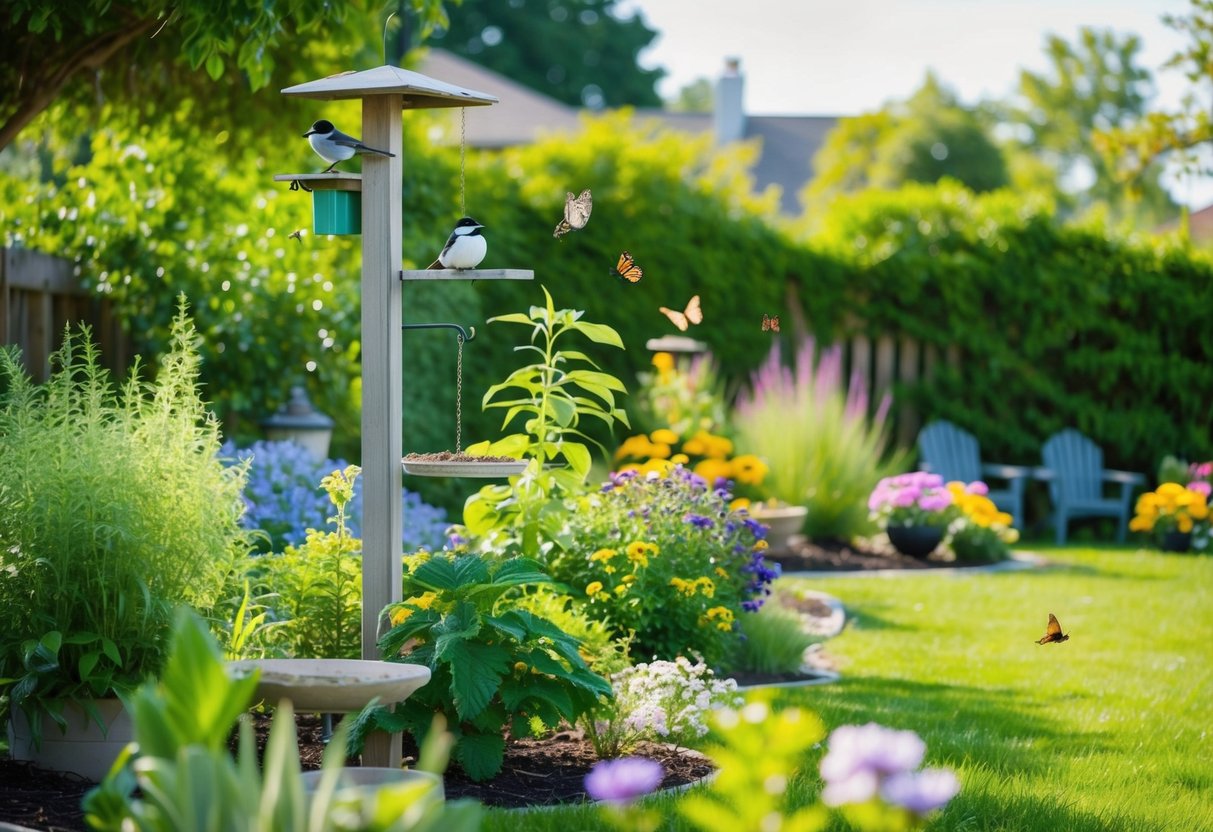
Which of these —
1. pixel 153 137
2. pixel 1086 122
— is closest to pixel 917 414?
pixel 153 137

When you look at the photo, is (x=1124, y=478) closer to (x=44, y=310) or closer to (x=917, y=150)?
(x=44, y=310)

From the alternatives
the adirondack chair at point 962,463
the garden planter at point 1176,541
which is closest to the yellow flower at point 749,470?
the adirondack chair at point 962,463

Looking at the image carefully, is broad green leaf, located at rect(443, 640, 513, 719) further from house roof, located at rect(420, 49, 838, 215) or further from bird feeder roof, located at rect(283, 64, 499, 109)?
house roof, located at rect(420, 49, 838, 215)

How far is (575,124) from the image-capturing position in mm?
24812

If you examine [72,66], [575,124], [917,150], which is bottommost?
[72,66]

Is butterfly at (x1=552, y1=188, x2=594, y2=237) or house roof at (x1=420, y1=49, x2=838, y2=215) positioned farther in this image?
house roof at (x1=420, y1=49, x2=838, y2=215)

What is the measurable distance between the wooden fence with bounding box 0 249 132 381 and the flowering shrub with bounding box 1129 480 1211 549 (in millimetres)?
7348

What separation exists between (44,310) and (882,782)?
225 inches

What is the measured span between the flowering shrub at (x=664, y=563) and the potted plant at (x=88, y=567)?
4.93 feet

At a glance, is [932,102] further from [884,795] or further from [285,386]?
[884,795]

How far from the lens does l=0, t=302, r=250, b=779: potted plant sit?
3.26 m

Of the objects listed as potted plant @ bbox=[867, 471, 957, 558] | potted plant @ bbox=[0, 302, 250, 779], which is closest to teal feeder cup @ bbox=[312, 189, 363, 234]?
potted plant @ bbox=[0, 302, 250, 779]

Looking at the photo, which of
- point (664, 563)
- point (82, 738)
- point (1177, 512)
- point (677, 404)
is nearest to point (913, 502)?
point (677, 404)

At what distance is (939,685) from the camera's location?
206 inches
